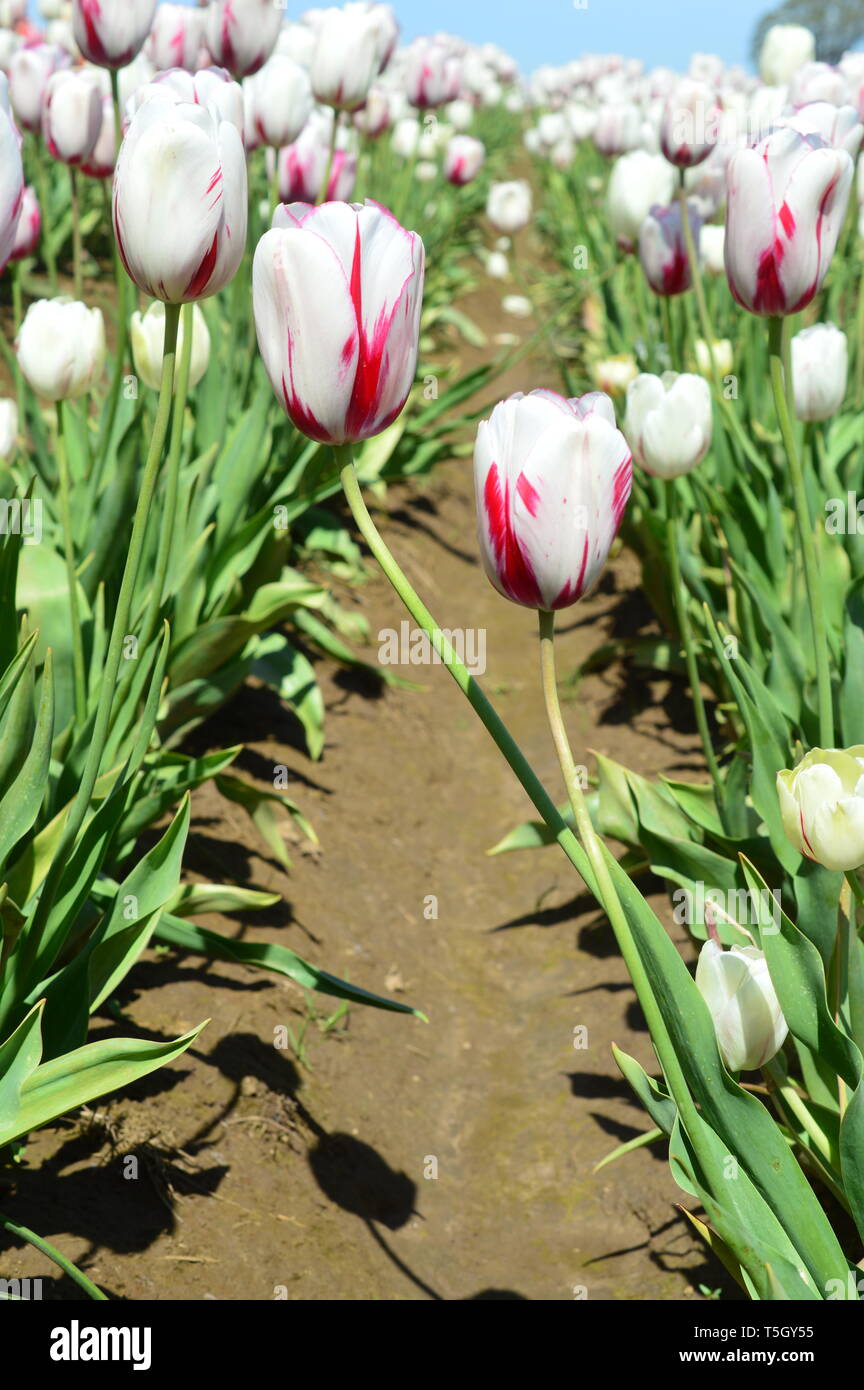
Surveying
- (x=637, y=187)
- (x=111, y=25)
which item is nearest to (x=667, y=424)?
(x=111, y=25)

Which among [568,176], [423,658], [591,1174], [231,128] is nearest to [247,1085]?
[591,1174]

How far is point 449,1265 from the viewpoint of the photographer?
2.23 metres

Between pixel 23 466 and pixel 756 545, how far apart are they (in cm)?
178

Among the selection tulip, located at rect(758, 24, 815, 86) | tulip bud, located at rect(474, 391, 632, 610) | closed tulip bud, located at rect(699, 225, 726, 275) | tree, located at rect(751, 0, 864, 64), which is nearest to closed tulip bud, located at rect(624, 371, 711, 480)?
tulip bud, located at rect(474, 391, 632, 610)

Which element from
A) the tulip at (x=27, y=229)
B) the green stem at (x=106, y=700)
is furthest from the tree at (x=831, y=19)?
the green stem at (x=106, y=700)

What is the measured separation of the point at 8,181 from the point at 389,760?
262 cm

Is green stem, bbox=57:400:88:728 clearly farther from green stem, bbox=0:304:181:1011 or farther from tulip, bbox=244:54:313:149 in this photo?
tulip, bbox=244:54:313:149

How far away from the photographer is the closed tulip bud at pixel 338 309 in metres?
1.18

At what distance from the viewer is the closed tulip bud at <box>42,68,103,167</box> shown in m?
2.82

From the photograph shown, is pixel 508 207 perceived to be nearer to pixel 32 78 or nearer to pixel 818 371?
pixel 32 78

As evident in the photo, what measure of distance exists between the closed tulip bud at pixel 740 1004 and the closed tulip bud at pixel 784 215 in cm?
84

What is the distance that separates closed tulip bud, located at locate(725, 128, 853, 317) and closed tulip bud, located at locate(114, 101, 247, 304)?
0.67 meters

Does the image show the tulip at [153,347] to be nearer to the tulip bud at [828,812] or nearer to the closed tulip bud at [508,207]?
the tulip bud at [828,812]

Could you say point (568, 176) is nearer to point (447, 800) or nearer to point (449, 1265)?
point (447, 800)
